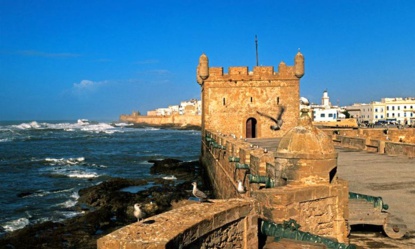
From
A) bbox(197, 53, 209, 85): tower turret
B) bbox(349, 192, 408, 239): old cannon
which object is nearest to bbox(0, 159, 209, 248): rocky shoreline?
bbox(197, 53, 209, 85): tower turret

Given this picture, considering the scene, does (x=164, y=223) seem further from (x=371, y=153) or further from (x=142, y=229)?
(x=371, y=153)

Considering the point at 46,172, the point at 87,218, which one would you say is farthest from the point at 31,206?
the point at 46,172

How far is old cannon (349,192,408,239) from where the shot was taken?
257 inches

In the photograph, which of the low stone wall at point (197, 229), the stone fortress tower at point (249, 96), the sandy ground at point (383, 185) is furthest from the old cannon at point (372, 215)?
the stone fortress tower at point (249, 96)

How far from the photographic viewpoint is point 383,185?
33.6 ft

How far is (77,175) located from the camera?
27.2 m

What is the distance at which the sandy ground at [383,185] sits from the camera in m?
6.47

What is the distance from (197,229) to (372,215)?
392cm

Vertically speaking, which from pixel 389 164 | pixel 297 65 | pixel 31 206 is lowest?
pixel 31 206

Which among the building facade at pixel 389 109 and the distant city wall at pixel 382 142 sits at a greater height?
the building facade at pixel 389 109

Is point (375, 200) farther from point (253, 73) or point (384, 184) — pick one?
point (253, 73)

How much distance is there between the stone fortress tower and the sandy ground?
990 centimetres

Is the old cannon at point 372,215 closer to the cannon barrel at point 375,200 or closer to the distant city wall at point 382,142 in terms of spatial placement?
the cannon barrel at point 375,200

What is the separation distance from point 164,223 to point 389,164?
11961 millimetres
